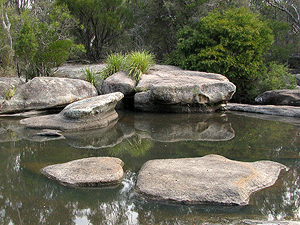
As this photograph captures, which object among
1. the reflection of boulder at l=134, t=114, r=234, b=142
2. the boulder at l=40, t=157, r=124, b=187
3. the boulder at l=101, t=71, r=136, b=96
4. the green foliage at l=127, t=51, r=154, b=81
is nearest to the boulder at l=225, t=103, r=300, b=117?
the reflection of boulder at l=134, t=114, r=234, b=142

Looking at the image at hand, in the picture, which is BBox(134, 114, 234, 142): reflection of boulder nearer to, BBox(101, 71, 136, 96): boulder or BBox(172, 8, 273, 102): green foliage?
BBox(101, 71, 136, 96): boulder

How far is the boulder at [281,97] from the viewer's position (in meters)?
9.62

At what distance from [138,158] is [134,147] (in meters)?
0.71

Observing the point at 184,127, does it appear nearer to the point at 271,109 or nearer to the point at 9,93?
the point at 271,109

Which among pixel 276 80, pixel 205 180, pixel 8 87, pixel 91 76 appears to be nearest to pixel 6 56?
pixel 8 87

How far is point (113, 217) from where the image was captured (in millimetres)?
3070

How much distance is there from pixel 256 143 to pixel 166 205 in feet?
10.7

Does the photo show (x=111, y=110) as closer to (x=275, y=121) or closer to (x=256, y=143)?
(x=256, y=143)

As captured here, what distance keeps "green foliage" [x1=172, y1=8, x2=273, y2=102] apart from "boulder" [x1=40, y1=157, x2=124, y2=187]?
7347mm

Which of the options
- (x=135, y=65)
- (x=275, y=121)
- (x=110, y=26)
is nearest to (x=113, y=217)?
(x=275, y=121)

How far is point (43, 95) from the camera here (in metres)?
8.57

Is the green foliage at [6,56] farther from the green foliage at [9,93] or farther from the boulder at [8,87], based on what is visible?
the green foliage at [9,93]

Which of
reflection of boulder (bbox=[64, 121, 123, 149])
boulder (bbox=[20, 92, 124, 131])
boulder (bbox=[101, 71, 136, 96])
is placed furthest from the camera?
boulder (bbox=[101, 71, 136, 96])

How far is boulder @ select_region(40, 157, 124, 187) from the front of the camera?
→ 3717mm
